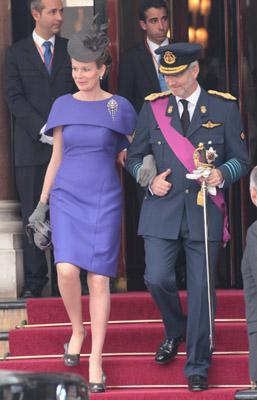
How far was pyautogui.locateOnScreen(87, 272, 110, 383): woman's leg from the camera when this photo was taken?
412 inches

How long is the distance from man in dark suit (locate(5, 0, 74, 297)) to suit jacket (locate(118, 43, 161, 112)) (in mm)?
386

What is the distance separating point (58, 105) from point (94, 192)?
0.59m

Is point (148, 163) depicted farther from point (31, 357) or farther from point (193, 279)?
point (31, 357)

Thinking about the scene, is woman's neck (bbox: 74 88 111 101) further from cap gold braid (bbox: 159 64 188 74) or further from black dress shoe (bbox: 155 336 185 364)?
black dress shoe (bbox: 155 336 185 364)

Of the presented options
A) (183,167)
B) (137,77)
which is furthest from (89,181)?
(137,77)

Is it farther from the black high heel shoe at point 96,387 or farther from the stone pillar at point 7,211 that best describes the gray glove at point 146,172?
the stone pillar at point 7,211

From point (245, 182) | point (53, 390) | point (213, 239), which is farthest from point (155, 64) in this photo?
point (53, 390)

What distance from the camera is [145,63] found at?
12039 mm

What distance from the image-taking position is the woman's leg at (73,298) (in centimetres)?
1047

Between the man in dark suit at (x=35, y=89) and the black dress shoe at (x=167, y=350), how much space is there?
5.25 feet

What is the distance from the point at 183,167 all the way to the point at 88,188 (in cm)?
65

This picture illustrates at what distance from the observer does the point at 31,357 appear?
11.1 m

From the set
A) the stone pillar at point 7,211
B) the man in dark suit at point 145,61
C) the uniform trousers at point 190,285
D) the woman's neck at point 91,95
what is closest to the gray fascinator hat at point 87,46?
the woman's neck at point 91,95

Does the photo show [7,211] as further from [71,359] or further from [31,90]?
[71,359]
